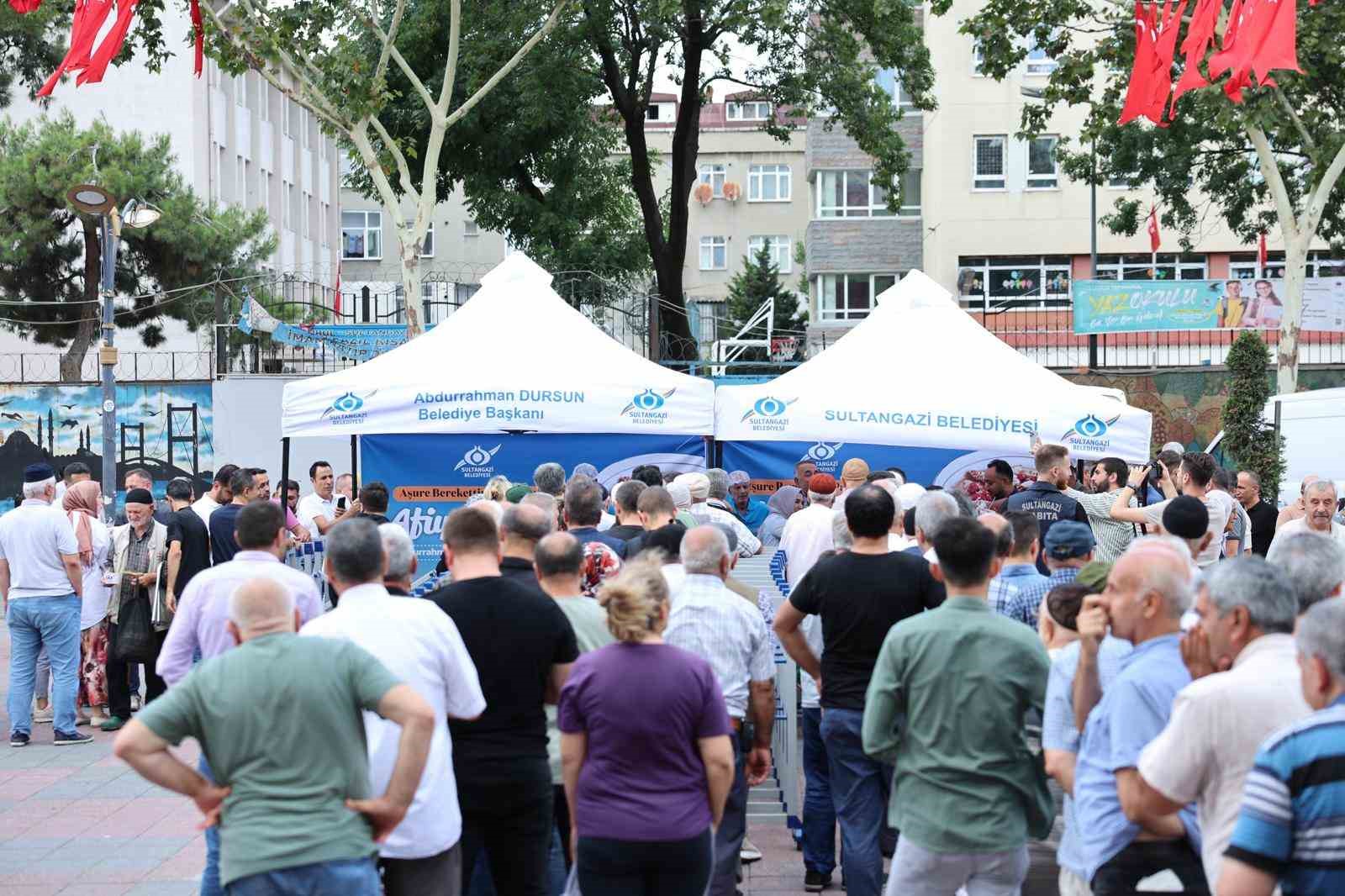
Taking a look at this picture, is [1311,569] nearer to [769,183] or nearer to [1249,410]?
[1249,410]

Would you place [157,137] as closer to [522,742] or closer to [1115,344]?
[1115,344]

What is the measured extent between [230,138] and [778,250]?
29745 mm

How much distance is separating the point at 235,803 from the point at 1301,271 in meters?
19.9

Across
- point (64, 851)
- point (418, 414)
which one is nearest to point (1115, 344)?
point (418, 414)

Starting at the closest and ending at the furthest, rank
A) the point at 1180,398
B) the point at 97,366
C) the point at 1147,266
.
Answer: the point at 1180,398
the point at 97,366
the point at 1147,266

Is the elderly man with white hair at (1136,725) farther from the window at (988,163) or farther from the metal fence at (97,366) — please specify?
the window at (988,163)

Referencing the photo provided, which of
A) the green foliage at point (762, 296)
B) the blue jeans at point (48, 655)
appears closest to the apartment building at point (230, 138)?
the green foliage at point (762, 296)

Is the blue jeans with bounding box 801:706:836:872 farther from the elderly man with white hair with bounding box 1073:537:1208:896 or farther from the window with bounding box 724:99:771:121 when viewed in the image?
the window with bounding box 724:99:771:121

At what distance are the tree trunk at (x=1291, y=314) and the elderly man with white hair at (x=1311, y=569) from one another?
18290 millimetres

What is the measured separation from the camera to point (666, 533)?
7168 millimetres

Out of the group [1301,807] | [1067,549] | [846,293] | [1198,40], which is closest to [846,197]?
[846,293]

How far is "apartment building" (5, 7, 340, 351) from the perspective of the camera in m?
42.0

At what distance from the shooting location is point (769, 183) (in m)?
69.2

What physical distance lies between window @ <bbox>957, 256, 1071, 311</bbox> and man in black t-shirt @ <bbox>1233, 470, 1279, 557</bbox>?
29.4m
